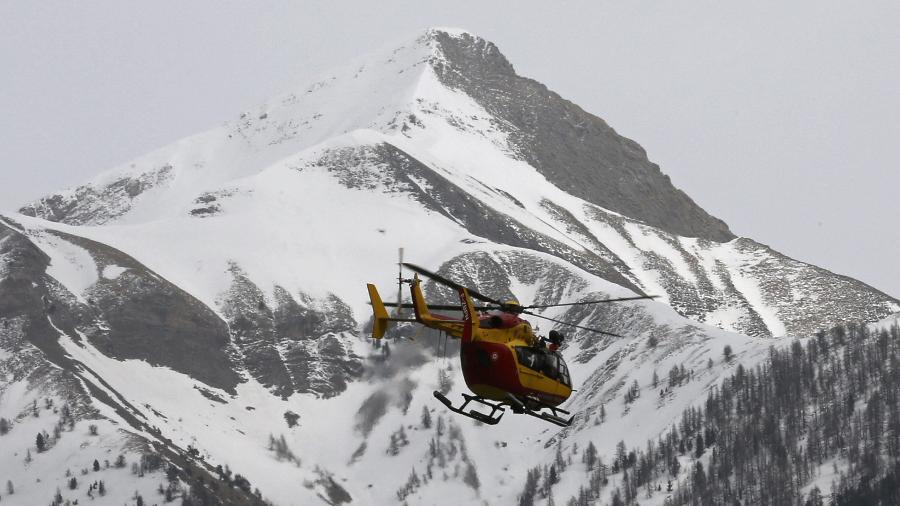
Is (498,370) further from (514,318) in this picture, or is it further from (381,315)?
(381,315)

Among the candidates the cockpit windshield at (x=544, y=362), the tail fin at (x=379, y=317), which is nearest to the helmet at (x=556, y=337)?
the cockpit windshield at (x=544, y=362)

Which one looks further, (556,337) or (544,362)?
(556,337)

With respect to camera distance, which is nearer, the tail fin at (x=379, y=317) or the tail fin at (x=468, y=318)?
the tail fin at (x=468, y=318)

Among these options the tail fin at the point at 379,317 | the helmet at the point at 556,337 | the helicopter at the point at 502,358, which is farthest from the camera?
the tail fin at the point at 379,317

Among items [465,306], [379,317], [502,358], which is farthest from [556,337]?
[379,317]

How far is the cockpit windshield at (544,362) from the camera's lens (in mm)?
80562

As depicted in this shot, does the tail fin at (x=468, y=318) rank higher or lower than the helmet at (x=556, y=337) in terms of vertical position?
lower

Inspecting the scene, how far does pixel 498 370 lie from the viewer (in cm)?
7894

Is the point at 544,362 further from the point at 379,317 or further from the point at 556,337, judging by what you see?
the point at 379,317

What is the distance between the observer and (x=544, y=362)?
3238 inches

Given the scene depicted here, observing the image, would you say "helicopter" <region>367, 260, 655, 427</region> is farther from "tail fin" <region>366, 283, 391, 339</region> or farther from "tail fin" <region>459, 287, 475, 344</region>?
"tail fin" <region>366, 283, 391, 339</region>

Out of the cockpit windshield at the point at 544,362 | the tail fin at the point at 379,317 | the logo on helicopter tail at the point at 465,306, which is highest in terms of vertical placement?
the logo on helicopter tail at the point at 465,306

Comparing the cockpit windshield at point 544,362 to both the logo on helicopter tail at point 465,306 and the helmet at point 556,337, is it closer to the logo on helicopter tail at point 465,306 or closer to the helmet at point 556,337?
the helmet at point 556,337

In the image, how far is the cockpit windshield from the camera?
8056 cm
